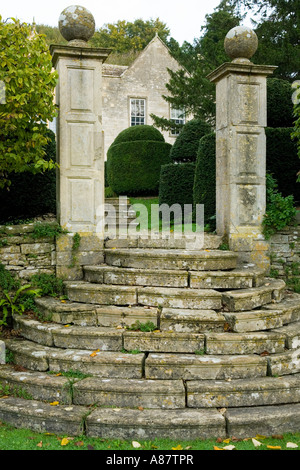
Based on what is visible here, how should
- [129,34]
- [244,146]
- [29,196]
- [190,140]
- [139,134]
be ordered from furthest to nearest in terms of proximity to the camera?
[129,34] < [139,134] < [190,140] < [29,196] < [244,146]

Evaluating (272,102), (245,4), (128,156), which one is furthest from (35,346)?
(245,4)

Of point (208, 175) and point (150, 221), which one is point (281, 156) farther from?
point (150, 221)

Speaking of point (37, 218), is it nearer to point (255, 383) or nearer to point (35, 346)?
point (35, 346)

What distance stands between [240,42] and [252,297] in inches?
142

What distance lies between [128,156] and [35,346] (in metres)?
11.1

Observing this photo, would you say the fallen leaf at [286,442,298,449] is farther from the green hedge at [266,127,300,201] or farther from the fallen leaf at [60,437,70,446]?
the green hedge at [266,127,300,201]

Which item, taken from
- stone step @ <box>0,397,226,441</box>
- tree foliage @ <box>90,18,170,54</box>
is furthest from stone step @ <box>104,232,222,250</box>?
tree foliage @ <box>90,18,170,54</box>

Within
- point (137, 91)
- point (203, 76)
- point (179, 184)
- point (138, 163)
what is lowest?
point (179, 184)

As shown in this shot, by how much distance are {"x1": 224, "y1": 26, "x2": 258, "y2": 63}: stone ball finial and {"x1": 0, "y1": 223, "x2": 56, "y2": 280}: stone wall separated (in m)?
3.66

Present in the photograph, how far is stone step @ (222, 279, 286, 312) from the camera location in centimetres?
475

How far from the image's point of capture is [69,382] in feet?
13.1

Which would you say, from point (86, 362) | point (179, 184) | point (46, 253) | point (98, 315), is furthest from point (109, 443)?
point (179, 184)

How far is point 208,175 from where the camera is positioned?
7.91 meters

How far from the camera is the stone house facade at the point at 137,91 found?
21.8 metres
